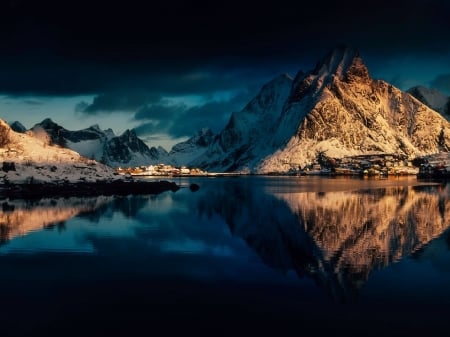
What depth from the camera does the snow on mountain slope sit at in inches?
3425

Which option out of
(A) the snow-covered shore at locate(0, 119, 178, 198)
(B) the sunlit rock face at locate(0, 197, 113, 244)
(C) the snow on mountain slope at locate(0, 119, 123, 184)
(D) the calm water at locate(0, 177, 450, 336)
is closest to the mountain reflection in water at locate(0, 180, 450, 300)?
(B) the sunlit rock face at locate(0, 197, 113, 244)

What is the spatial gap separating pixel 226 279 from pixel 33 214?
110 feet

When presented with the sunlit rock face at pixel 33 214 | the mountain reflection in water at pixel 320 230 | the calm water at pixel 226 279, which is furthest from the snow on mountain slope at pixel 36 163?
the calm water at pixel 226 279

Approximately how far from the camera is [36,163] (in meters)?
92.0

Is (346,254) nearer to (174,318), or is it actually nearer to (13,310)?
(174,318)

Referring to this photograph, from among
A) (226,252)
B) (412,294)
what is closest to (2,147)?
(226,252)

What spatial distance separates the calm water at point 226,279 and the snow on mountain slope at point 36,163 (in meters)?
48.0

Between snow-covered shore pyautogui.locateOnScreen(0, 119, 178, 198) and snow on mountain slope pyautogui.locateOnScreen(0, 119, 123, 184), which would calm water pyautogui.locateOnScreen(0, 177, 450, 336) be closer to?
snow-covered shore pyautogui.locateOnScreen(0, 119, 178, 198)

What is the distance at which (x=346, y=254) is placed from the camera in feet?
90.8

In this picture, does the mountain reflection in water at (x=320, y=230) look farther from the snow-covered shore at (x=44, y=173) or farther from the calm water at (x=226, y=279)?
the snow-covered shore at (x=44, y=173)

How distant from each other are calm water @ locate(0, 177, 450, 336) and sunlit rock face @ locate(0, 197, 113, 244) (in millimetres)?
397

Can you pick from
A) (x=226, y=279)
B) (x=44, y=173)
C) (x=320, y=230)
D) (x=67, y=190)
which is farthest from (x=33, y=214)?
(x=44, y=173)

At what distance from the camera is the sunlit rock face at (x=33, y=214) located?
38444 millimetres

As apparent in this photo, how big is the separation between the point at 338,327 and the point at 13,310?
11.2 meters
